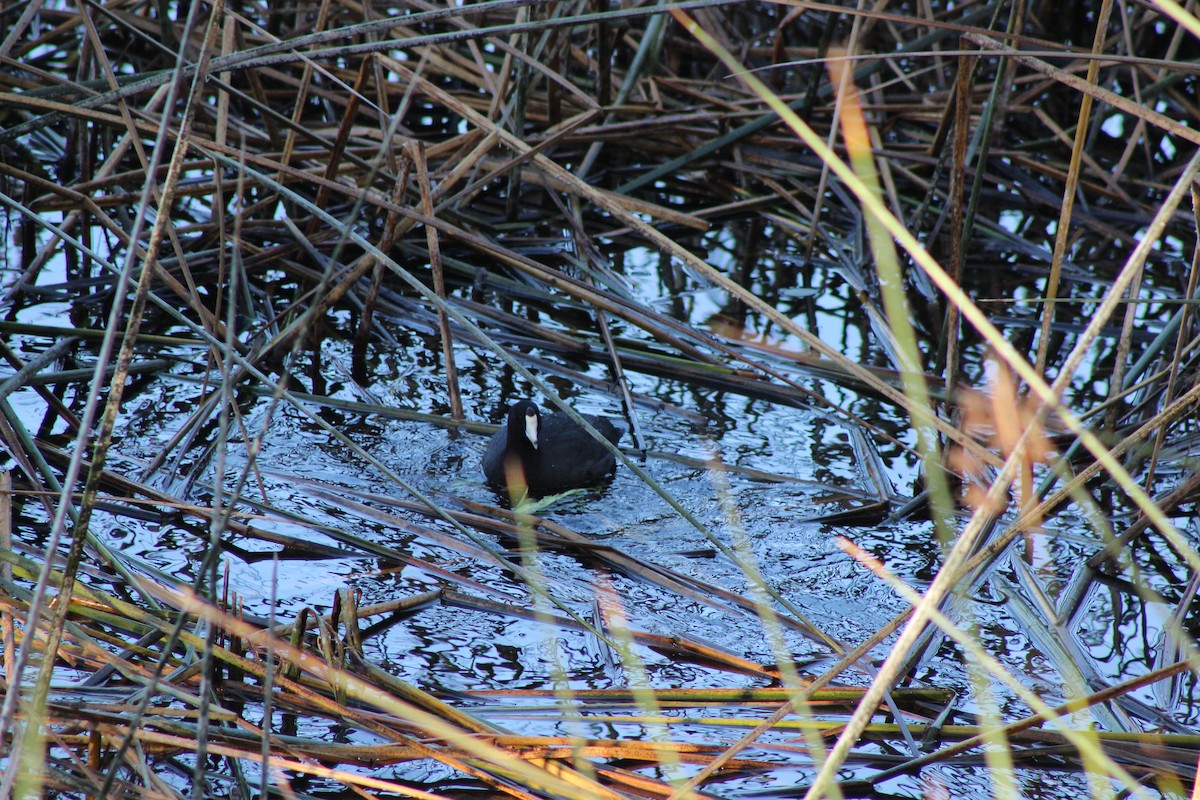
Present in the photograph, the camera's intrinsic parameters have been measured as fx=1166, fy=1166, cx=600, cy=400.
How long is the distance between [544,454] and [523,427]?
12 cm

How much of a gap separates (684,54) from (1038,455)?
4.25m

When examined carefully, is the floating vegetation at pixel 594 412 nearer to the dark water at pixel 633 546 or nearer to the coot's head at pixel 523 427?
the dark water at pixel 633 546

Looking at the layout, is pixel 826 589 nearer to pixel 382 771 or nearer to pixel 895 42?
pixel 382 771

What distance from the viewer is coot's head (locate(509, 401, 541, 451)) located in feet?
11.6

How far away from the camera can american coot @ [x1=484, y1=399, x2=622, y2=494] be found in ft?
11.6

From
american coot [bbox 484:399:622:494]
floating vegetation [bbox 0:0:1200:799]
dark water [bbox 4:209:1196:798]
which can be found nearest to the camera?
floating vegetation [bbox 0:0:1200:799]

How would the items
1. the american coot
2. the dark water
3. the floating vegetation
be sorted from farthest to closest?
1. the american coot
2. the dark water
3. the floating vegetation

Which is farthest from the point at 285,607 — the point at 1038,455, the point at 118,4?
the point at 118,4

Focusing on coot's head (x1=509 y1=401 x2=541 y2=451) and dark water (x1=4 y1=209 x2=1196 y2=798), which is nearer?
dark water (x1=4 y1=209 x2=1196 y2=798)

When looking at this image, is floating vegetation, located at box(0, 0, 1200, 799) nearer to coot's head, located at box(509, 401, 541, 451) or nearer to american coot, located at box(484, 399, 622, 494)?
american coot, located at box(484, 399, 622, 494)

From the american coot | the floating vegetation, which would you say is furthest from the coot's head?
the floating vegetation

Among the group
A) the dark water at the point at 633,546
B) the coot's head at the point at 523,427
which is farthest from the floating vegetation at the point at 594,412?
the coot's head at the point at 523,427

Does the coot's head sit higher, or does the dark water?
the coot's head

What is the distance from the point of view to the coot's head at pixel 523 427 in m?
3.54
